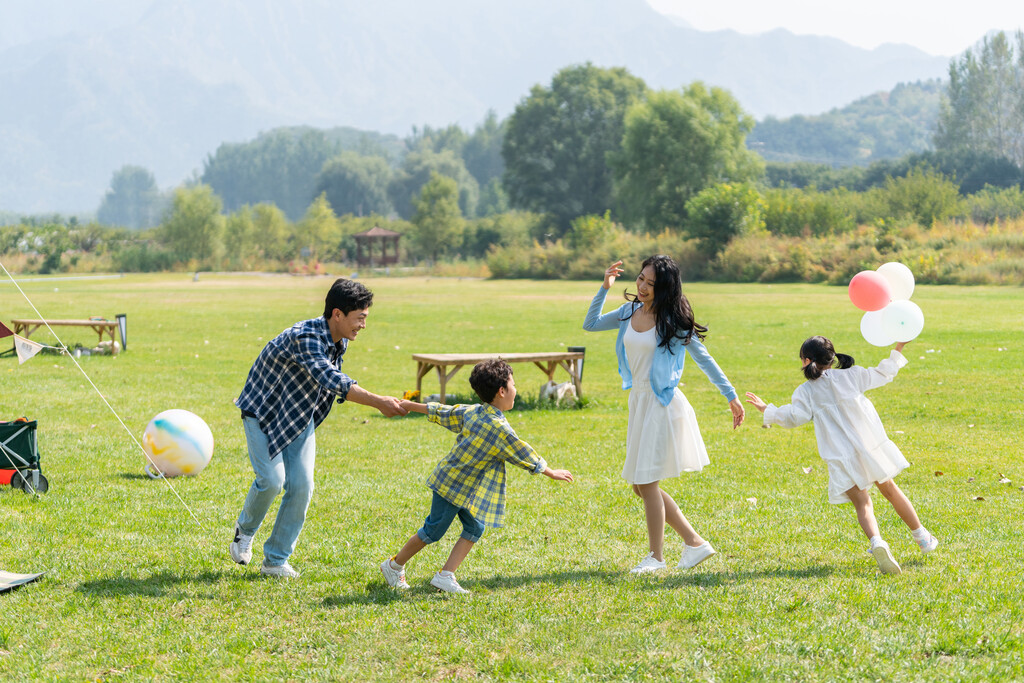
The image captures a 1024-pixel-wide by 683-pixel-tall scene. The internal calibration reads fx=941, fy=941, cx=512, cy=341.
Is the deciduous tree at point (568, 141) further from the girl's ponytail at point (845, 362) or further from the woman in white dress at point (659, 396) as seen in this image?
the woman in white dress at point (659, 396)

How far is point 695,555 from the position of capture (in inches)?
229

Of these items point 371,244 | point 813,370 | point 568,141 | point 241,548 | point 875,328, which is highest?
point 568,141

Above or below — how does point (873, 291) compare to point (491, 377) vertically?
above

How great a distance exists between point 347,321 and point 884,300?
3580mm

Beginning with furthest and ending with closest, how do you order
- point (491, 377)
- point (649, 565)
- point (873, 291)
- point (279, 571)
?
point (873, 291)
point (649, 565)
point (279, 571)
point (491, 377)

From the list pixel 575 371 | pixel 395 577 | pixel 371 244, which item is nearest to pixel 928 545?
pixel 395 577

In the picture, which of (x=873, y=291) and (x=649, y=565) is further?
(x=873, y=291)

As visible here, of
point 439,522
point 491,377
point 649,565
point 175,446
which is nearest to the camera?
point 491,377

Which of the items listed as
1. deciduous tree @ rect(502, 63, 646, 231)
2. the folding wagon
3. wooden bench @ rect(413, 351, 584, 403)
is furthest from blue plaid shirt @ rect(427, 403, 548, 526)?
deciduous tree @ rect(502, 63, 646, 231)

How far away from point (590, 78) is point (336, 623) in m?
101

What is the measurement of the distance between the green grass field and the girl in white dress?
0.40 m

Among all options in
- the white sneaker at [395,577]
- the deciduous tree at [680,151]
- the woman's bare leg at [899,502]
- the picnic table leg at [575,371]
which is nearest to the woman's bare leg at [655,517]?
the woman's bare leg at [899,502]

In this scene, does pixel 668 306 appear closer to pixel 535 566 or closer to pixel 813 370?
pixel 813 370

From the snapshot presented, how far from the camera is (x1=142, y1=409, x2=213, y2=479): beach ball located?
8.46 meters
